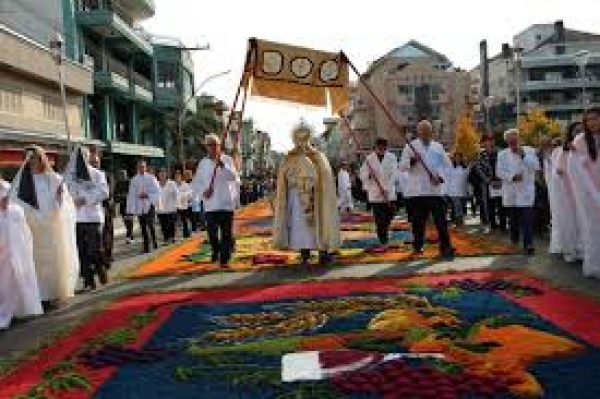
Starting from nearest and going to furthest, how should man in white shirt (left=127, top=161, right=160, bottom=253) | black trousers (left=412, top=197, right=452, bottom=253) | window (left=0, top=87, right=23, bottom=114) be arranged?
black trousers (left=412, top=197, right=452, bottom=253) < man in white shirt (left=127, top=161, right=160, bottom=253) < window (left=0, top=87, right=23, bottom=114)

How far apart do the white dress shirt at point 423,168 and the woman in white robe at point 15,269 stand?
5788 mm

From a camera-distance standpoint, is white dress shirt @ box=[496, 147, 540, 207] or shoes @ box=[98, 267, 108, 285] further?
white dress shirt @ box=[496, 147, 540, 207]

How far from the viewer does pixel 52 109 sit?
42.4 metres

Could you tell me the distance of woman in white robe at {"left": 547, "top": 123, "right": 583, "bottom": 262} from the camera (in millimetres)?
11695

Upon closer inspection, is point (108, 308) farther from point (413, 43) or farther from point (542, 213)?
point (413, 43)

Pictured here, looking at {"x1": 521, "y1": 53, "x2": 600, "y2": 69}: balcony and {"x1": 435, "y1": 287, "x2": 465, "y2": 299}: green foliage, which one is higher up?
{"x1": 521, "y1": 53, "x2": 600, "y2": 69}: balcony

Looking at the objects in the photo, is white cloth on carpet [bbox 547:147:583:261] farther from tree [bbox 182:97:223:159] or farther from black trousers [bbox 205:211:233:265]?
tree [bbox 182:97:223:159]

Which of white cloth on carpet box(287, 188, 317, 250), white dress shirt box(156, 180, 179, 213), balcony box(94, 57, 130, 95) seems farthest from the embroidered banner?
balcony box(94, 57, 130, 95)

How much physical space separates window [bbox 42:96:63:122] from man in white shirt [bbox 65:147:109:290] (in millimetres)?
28985

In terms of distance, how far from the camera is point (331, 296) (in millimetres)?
9789

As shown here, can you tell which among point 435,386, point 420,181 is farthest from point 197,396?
point 420,181

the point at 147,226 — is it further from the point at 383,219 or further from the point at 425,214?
the point at 425,214

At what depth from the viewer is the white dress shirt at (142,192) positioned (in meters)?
20.2

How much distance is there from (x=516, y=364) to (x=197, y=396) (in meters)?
2.05
